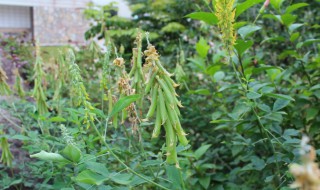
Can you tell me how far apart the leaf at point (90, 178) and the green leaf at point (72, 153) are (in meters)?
0.05

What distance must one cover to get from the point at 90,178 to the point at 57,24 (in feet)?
41.3

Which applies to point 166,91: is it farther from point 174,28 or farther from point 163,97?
point 174,28

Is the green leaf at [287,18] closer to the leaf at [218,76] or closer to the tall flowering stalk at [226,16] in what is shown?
the leaf at [218,76]

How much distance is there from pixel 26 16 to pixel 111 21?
7.14 m

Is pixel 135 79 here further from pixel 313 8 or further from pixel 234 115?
pixel 313 8

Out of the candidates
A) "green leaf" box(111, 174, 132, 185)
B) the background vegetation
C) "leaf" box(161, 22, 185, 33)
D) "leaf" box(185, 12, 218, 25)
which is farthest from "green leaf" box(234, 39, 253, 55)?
"leaf" box(161, 22, 185, 33)

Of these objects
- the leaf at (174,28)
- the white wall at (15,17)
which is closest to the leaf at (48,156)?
the leaf at (174,28)

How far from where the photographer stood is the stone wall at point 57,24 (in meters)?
12.6

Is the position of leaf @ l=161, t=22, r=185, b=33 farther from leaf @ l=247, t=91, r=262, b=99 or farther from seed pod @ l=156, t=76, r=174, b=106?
seed pod @ l=156, t=76, r=174, b=106

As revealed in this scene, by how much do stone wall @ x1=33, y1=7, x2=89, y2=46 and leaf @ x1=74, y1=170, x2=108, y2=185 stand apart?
11.6 m

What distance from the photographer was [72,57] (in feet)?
4.85

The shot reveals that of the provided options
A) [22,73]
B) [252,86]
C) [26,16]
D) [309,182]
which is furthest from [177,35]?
[26,16]

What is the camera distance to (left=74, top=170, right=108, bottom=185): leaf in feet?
4.21

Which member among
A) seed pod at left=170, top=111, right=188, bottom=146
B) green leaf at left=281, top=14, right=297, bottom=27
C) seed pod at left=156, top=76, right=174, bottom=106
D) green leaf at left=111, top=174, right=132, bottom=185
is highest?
green leaf at left=281, top=14, right=297, bottom=27
